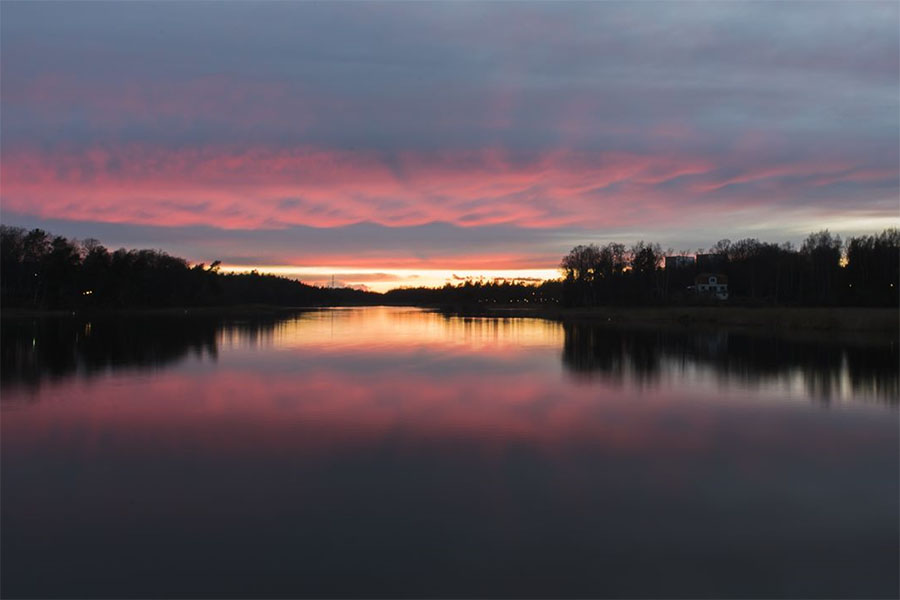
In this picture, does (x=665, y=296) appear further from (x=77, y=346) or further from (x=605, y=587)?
(x=605, y=587)

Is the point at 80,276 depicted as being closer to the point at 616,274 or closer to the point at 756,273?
the point at 616,274

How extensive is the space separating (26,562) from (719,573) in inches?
268

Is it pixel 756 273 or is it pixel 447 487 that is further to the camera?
pixel 756 273

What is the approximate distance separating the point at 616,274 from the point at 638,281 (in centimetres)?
334

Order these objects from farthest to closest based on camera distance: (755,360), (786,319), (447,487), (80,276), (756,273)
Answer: (756,273) < (80,276) < (786,319) < (755,360) < (447,487)

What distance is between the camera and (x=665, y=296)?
91.8m

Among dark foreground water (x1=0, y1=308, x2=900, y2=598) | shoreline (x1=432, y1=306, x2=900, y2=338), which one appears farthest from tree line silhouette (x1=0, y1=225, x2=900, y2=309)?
dark foreground water (x1=0, y1=308, x2=900, y2=598)

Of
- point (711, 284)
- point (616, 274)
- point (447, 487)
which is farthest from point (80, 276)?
point (711, 284)

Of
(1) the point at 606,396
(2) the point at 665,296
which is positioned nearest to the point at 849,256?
(2) the point at 665,296

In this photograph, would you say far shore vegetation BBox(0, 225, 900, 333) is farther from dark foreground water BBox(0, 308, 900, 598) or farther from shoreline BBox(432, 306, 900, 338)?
dark foreground water BBox(0, 308, 900, 598)

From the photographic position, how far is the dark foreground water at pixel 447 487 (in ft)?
21.2

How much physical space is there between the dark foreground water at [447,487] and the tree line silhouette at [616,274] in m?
59.0

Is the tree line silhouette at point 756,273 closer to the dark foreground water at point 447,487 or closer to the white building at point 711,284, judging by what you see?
the white building at point 711,284

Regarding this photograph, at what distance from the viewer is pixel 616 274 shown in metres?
95.6
